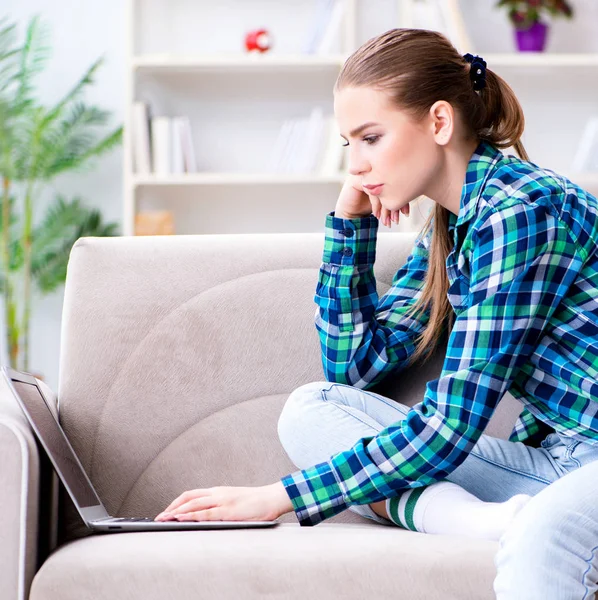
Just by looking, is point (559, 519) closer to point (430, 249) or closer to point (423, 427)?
point (423, 427)

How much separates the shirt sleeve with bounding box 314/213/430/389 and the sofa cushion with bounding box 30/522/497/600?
1.40 feet

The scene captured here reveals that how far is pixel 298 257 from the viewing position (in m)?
1.48

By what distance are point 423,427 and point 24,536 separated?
0.49 meters

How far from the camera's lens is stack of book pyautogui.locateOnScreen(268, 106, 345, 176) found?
3396 millimetres

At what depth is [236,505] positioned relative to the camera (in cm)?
109

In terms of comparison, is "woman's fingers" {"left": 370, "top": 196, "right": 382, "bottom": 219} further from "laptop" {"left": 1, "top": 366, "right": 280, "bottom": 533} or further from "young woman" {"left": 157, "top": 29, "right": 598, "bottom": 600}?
"laptop" {"left": 1, "top": 366, "right": 280, "bottom": 533}

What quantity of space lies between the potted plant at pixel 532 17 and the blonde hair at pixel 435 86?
235 centimetres

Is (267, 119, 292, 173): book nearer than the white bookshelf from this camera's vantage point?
Yes

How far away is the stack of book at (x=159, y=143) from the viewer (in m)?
3.39

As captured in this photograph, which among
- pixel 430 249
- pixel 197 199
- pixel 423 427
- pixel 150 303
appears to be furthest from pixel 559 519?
pixel 197 199

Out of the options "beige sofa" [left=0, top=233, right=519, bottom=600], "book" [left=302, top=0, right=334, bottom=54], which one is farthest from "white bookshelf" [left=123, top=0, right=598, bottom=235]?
"beige sofa" [left=0, top=233, right=519, bottom=600]

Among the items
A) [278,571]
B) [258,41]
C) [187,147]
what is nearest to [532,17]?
[258,41]

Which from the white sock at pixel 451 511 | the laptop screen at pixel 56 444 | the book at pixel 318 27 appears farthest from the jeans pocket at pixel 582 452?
the book at pixel 318 27

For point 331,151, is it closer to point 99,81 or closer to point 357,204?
point 99,81
